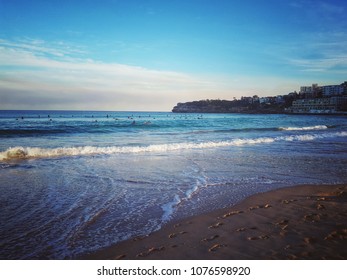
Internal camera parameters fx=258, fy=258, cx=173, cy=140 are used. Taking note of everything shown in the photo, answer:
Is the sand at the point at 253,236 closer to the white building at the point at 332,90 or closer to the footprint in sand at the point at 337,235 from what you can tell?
the footprint in sand at the point at 337,235

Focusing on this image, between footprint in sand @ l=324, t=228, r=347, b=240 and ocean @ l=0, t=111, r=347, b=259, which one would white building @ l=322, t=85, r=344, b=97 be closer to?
ocean @ l=0, t=111, r=347, b=259

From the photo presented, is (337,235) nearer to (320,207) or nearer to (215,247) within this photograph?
(320,207)

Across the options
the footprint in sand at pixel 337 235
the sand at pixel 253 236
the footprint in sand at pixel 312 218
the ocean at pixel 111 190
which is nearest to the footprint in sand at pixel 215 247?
the sand at pixel 253 236

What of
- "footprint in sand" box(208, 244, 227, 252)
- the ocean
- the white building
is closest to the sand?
"footprint in sand" box(208, 244, 227, 252)

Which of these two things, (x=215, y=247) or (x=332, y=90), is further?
(x=332, y=90)

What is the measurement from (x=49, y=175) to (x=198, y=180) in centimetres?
524

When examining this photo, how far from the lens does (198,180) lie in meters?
8.62

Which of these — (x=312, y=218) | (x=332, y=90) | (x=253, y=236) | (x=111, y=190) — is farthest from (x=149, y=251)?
(x=332, y=90)

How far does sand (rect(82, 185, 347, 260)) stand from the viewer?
3.79 m

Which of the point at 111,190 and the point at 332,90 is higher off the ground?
the point at 332,90

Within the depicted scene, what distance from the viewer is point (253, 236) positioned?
4375 millimetres

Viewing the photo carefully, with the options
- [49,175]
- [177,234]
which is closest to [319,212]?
[177,234]

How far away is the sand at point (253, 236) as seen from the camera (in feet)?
12.5

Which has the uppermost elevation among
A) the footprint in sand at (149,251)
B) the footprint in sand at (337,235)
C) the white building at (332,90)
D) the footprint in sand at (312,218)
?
the white building at (332,90)
